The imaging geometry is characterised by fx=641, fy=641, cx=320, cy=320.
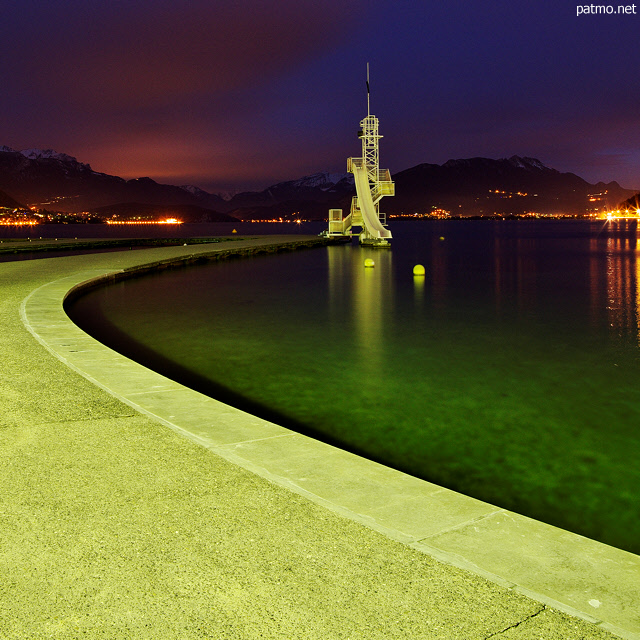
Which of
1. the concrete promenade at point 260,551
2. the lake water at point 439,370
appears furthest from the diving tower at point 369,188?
the concrete promenade at point 260,551

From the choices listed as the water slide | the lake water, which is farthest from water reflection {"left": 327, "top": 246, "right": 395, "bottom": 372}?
the water slide

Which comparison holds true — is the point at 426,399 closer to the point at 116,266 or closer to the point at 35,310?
the point at 35,310

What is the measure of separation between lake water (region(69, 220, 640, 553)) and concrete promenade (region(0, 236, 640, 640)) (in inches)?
97.4

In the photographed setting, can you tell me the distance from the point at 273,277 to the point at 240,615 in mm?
28479

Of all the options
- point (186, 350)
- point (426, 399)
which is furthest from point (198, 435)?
point (186, 350)

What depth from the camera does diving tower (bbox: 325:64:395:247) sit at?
5609 centimetres

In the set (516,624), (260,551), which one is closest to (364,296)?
(260,551)

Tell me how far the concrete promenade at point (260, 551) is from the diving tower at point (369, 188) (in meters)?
50.3

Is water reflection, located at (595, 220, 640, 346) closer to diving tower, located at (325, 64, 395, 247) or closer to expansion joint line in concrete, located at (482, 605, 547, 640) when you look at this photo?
expansion joint line in concrete, located at (482, 605, 547, 640)

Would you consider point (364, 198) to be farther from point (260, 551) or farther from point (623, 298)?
point (260, 551)

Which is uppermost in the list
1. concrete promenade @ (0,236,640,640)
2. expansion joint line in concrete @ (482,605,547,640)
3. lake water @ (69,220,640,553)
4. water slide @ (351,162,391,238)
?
water slide @ (351,162,391,238)

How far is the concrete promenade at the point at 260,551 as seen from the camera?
3.10 meters

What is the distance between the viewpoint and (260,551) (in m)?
3.75

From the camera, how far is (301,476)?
4.94m
